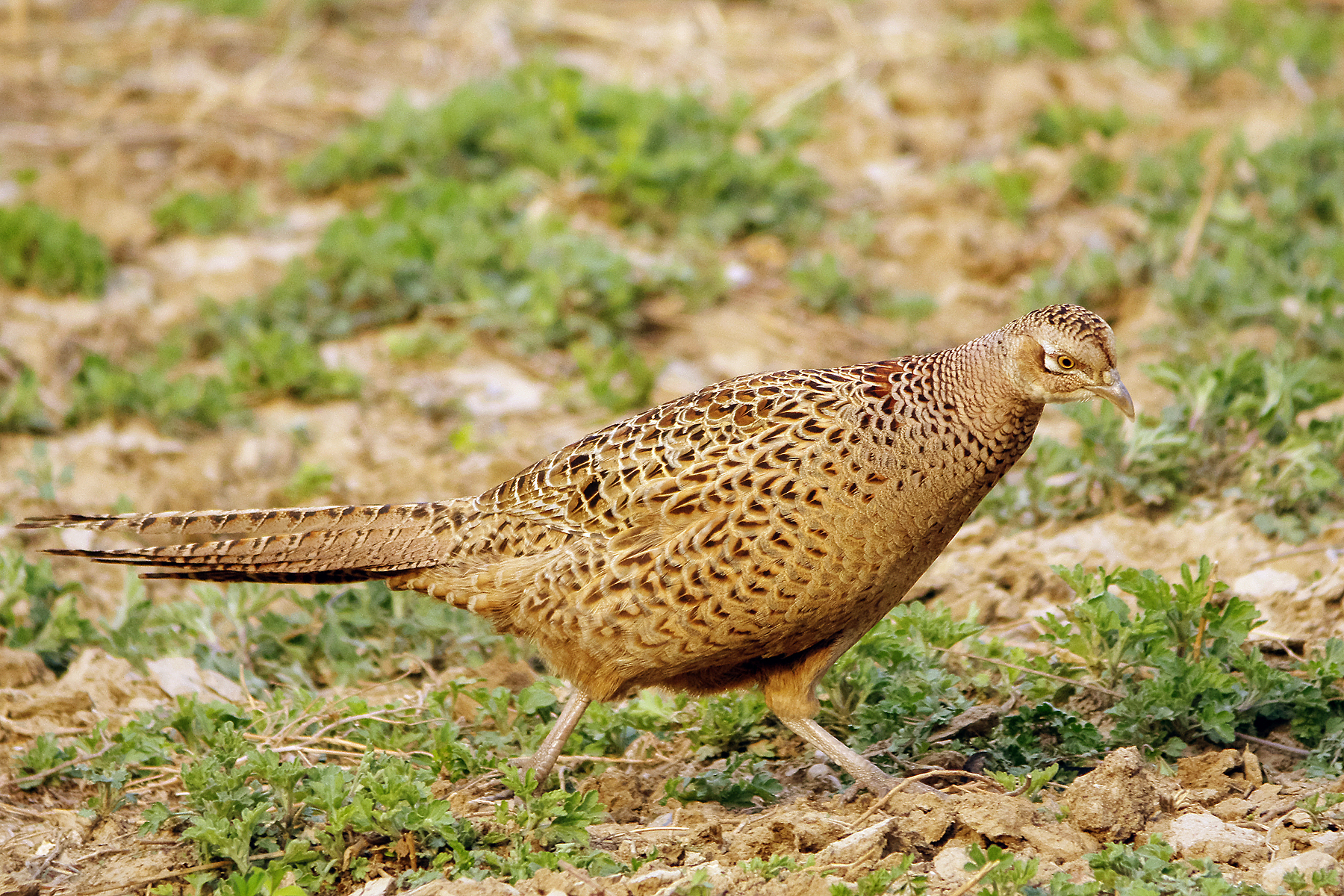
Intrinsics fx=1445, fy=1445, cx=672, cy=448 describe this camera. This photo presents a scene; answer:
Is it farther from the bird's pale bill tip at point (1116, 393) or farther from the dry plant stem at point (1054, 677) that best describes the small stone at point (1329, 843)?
the bird's pale bill tip at point (1116, 393)

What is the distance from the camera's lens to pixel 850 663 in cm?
454

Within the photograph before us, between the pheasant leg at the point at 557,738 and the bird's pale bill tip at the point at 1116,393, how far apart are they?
1.67 m

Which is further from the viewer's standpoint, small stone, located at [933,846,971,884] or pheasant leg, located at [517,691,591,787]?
pheasant leg, located at [517,691,591,787]

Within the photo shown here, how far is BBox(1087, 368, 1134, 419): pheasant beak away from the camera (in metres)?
3.82

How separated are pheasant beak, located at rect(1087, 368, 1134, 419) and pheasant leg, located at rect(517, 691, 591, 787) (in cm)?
167

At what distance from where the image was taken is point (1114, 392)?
3.83 m

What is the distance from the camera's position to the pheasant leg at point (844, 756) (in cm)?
405

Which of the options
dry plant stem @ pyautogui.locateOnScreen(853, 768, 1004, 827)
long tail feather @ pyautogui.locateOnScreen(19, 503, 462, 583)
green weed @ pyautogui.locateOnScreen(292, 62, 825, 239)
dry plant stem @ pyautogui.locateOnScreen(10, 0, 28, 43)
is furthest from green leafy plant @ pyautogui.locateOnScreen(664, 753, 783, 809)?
dry plant stem @ pyautogui.locateOnScreen(10, 0, 28, 43)

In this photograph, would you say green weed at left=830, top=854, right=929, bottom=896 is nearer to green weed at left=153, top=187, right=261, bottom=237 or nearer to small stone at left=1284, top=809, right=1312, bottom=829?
small stone at left=1284, top=809, right=1312, bottom=829

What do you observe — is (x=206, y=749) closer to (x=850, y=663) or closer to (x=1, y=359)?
(x=850, y=663)

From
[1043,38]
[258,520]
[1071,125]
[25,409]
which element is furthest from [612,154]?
[258,520]

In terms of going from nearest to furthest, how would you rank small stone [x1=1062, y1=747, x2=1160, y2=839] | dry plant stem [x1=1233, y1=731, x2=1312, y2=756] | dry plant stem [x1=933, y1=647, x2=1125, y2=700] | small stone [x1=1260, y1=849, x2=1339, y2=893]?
small stone [x1=1260, y1=849, x2=1339, y2=893] < small stone [x1=1062, y1=747, x2=1160, y2=839] < dry plant stem [x1=1233, y1=731, x2=1312, y2=756] < dry plant stem [x1=933, y1=647, x2=1125, y2=700]

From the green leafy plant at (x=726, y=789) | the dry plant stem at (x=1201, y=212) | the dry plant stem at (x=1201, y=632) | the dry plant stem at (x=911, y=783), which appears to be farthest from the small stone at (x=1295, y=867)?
the dry plant stem at (x=1201, y=212)

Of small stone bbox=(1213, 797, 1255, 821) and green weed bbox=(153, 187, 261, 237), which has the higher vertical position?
green weed bbox=(153, 187, 261, 237)
